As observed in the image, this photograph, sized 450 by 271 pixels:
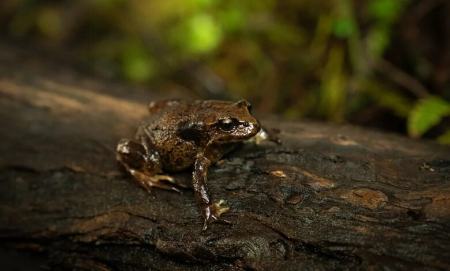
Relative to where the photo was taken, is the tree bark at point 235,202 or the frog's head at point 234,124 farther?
the frog's head at point 234,124

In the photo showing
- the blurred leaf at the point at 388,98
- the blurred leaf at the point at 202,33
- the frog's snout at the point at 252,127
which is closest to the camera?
the frog's snout at the point at 252,127

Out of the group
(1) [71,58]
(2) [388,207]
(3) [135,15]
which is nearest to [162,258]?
(2) [388,207]

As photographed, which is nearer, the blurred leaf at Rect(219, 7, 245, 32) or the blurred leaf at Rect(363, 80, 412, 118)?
the blurred leaf at Rect(363, 80, 412, 118)

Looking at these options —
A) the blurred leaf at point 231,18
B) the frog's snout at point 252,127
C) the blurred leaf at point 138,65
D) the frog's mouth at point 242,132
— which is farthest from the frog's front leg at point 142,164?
the blurred leaf at point 231,18

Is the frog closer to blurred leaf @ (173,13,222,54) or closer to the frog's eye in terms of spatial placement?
the frog's eye

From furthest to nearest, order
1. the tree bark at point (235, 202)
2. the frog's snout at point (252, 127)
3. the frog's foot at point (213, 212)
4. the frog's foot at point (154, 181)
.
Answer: the frog's foot at point (154, 181), the frog's snout at point (252, 127), the frog's foot at point (213, 212), the tree bark at point (235, 202)

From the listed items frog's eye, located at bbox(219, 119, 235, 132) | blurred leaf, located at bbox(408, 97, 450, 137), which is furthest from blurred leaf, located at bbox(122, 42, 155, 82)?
blurred leaf, located at bbox(408, 97, 450, 137)

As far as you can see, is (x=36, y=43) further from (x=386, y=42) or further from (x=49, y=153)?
(x=386, y=42)

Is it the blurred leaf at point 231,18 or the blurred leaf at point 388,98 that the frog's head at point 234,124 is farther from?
the blurred leaf at point 231,18
